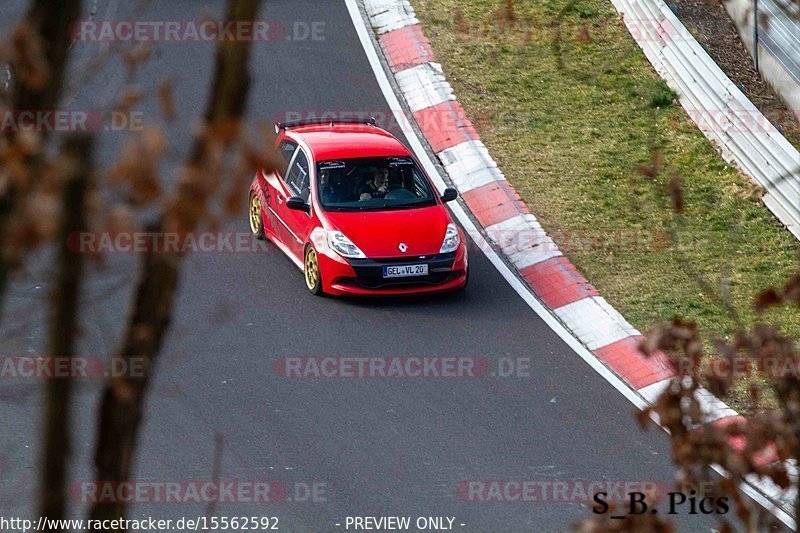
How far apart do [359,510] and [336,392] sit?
1.86 metres

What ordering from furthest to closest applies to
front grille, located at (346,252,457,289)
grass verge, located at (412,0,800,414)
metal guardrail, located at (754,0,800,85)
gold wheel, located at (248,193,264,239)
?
metal guardrail, located at (754,0,800,85)
gold wheel, located at (248,193,264,239)
grass verge, located at (412,0,800,414)
front grille, located at (346,252,457,289)

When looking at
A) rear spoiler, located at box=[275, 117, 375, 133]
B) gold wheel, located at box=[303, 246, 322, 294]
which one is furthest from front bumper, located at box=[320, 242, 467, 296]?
rear spoiler, located at box=[275, 117, 375, 133]

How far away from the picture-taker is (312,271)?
479 inches

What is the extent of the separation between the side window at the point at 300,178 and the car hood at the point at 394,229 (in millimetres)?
571

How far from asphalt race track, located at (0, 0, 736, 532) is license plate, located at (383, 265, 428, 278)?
0.34 m

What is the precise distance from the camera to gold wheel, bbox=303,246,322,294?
12.0 m

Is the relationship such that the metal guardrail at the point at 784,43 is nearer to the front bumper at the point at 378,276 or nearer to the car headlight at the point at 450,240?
the car headlight at the point at 450,240

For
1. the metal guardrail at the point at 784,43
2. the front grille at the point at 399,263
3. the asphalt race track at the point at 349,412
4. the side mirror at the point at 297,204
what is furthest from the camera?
the metal guardrail at the point at 784,43

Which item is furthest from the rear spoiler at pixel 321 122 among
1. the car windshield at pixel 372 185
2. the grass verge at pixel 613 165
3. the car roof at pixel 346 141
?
the grass verge at pixel 613 165

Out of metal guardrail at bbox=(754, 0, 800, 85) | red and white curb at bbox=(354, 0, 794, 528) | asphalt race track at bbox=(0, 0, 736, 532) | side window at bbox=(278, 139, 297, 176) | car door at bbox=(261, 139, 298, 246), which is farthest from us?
metal guardrail at bbox=(754, 0, 800, 85)

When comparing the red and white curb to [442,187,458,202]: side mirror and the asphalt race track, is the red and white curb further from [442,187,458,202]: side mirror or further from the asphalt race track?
[442,187,458,202]: side mirror

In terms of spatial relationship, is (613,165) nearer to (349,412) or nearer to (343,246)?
(343,246)

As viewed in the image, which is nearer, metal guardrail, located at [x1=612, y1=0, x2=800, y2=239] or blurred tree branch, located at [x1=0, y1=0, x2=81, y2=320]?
blurred tree branch, located at [x1=0, y1=0, x2=81, y2=320]

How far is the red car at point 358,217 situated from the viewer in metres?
11.9
